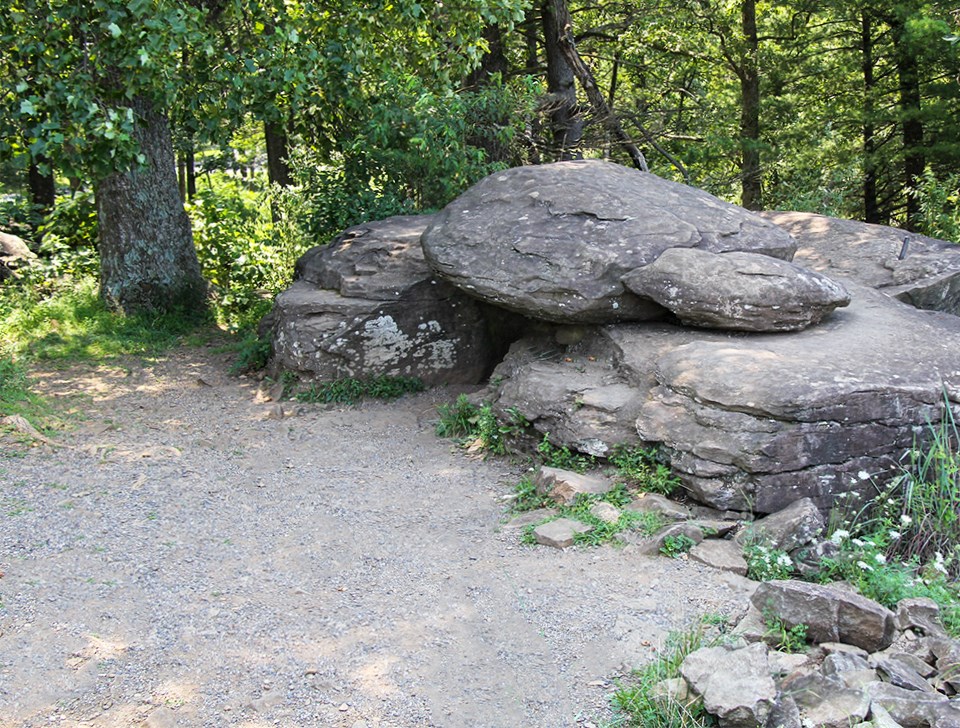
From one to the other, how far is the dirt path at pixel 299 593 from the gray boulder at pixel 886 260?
154 inches

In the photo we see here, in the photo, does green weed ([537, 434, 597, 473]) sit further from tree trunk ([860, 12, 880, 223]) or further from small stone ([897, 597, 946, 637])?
tree trunk ([860, 12, 880, 223])

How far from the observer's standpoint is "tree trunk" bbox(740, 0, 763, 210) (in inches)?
558

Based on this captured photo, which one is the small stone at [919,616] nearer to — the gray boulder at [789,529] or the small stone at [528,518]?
the gray boulder at [789,529]

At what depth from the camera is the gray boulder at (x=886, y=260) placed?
313 inches

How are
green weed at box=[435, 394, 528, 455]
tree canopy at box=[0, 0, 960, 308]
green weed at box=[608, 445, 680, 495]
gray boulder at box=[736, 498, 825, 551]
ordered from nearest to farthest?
gray boulder at box=[736, 498, 825, 551] → green weed at box=[608, 445, 680, 495] → green weed at box=[435, 394, 528, 455] → tree canopy at box=[0, 0, 960, 308]

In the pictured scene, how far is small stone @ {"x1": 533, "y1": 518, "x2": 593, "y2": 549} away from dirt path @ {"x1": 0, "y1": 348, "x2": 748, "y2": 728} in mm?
91

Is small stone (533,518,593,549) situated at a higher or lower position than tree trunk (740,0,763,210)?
lower

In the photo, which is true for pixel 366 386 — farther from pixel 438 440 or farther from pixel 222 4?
pixel 222 4

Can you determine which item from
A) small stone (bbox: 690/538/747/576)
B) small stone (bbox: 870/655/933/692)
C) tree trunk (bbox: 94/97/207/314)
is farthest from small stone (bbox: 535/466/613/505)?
tree trunk (bbox: 94/97/207/314)

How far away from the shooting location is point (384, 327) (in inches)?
313

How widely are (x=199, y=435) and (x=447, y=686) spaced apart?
3.91m

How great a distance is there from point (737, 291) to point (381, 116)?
459 centimetres

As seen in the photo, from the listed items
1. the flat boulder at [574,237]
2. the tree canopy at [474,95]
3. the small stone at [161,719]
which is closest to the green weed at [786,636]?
the small stone at [161,719]

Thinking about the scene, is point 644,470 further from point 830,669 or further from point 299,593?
point 299,593
